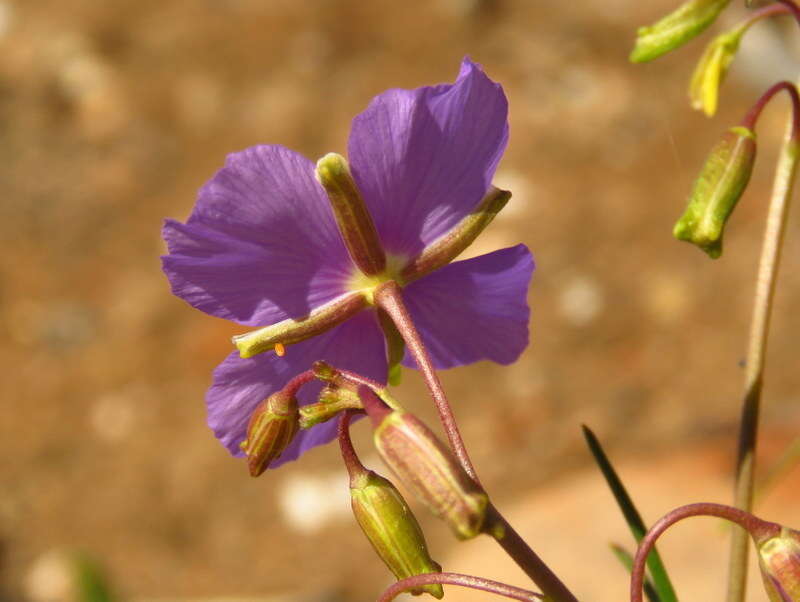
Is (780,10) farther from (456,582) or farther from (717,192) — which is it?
(456,582)

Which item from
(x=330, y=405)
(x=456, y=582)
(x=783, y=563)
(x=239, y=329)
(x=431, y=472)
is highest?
(x=239, y=329)

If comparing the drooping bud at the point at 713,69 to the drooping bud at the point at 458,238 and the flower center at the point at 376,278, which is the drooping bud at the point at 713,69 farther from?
the flower center at the point at 376,278

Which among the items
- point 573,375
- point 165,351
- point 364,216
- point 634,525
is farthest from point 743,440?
point 165,351

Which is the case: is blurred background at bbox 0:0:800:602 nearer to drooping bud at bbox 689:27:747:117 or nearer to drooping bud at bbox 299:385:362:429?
drooping bud at bbox 689:27:747:117

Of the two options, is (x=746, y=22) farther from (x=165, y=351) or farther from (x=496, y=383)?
(x=165, y=351)

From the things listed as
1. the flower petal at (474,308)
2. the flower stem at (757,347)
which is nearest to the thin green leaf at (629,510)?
the flower stem at (757,347)

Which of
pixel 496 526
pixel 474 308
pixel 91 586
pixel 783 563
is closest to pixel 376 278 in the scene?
pixel 474 308

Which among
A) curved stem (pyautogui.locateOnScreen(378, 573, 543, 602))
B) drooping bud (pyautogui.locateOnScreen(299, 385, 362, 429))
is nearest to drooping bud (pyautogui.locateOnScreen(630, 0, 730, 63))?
drooping bud (pyautogui.locateOnScreen(299, 385, 362, 429))
